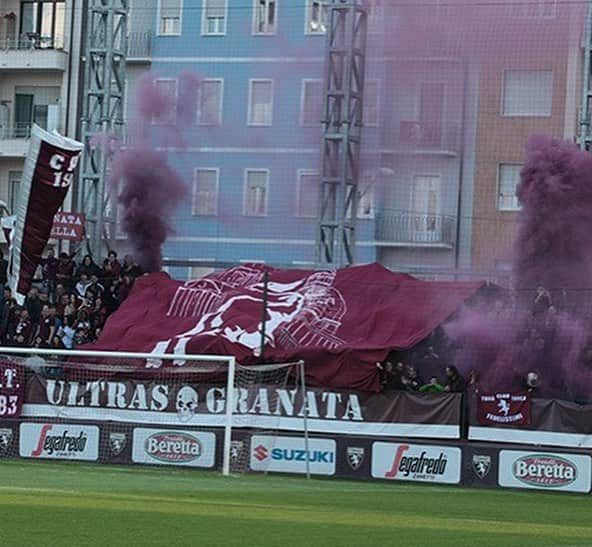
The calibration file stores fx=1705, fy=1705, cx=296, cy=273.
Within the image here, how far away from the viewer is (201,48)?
49.1 meters

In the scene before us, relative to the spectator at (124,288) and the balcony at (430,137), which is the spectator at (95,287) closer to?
the spectator at (124,288)

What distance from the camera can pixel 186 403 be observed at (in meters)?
31.5

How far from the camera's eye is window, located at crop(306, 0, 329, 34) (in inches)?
1592

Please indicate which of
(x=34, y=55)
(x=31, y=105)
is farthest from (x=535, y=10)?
(x=31, y=105)

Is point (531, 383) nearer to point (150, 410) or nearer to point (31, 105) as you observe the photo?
point (150, 410)

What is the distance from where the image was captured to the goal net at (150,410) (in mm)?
30562

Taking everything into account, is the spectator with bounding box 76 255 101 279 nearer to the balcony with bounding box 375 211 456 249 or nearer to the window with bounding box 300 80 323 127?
the window with bounding box 300 80 323 127

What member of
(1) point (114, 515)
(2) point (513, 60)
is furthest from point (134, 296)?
(1) point (114, 515)

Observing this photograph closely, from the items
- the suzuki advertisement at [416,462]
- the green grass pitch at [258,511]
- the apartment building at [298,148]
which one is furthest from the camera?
the apartment building at [298,148]

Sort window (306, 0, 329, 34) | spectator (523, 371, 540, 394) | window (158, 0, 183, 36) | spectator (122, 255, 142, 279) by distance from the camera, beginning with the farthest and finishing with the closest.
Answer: window (158, 0, 183, 36) → window (306, 0, 329, 34) → spectator (122, 255, 142, 279) → spectator (523, 371, 540, 394)

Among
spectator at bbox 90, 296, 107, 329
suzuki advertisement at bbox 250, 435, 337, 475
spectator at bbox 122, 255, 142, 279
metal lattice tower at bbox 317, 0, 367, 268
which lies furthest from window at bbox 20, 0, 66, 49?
suzuki advertisement at bbox 250, 435, 337, 475

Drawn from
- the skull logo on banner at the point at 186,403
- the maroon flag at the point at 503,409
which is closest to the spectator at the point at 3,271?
the skull logo on banner at the point at 186,403

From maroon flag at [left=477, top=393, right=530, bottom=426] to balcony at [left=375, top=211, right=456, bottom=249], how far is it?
11.8 m

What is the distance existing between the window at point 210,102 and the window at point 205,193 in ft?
4.55
